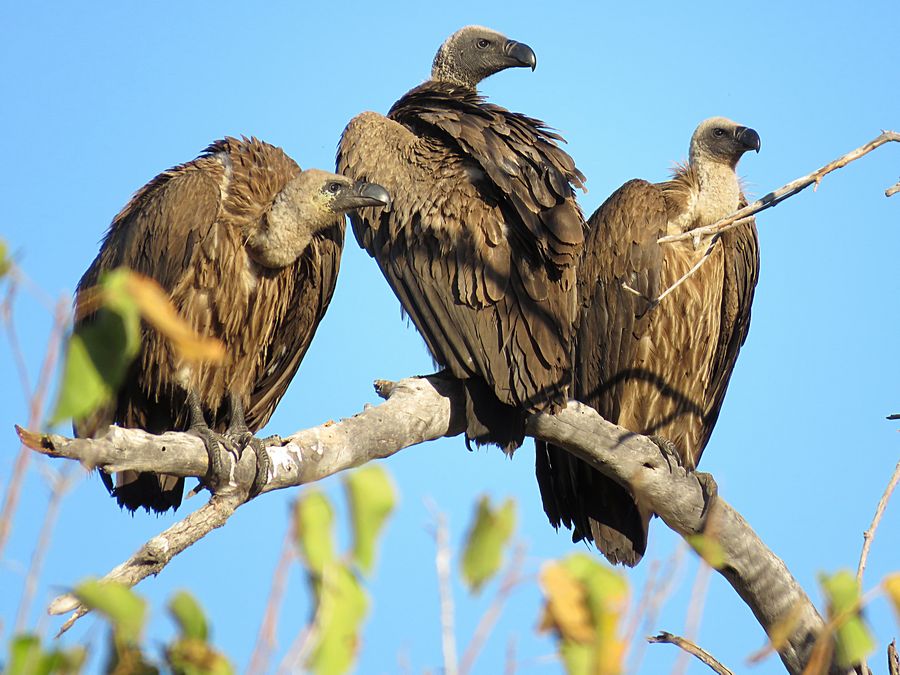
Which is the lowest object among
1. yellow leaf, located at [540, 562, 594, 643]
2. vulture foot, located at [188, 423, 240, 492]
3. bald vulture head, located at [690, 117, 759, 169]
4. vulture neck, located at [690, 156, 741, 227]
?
yellow leaf, located at [540, 562, 594, 643]

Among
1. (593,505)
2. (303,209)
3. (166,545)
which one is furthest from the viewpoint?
(593,505)

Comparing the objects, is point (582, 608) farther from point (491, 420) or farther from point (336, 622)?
point (491, 420)

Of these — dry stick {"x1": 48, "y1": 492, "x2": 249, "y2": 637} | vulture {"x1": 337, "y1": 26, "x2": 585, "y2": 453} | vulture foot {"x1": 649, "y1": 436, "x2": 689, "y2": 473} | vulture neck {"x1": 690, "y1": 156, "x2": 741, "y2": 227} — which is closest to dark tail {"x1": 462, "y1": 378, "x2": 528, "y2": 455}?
vulture {"x1": 337, "y1": 26, "x2": 585, "y2": 453}

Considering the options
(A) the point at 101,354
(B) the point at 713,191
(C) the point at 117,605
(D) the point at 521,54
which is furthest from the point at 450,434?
(A) the point at 101,354

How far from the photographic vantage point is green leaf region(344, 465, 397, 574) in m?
1.62

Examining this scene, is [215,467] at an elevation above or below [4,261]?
above

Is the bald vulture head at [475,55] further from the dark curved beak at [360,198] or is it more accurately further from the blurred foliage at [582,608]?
the blurred foliage at [582,608]

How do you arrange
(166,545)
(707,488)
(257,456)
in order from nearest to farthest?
1. (166,545)
2. (257,456)
3. (707,488)

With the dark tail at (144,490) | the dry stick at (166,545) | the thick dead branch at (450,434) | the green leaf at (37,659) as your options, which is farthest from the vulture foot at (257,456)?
the green leaf at (37,659)

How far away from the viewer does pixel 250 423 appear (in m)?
5.73

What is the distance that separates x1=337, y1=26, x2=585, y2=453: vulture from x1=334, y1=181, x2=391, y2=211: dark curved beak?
1.19ft

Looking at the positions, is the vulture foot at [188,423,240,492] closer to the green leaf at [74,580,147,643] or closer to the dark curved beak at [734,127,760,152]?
the green leaf at [74,580,147,643]

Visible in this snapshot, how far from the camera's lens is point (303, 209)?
16.5 feet

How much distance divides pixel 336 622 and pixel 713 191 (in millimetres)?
5010
